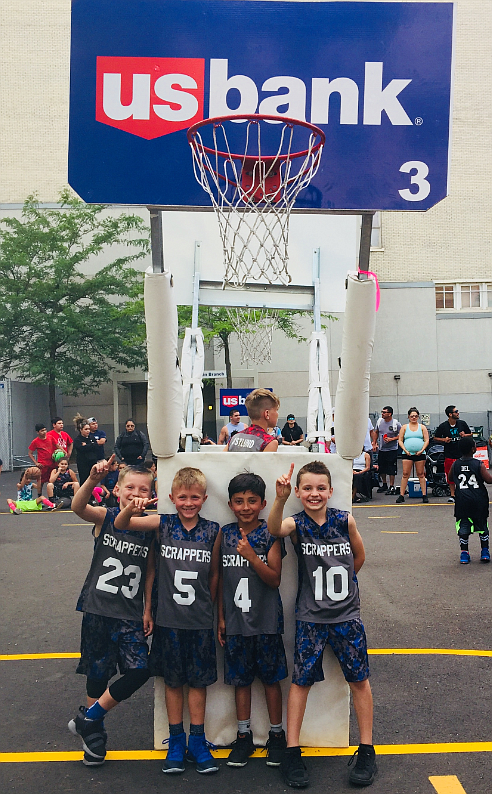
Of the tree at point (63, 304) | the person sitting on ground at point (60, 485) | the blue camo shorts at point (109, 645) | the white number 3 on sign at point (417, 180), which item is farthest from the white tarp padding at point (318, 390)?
the tree at point (63, 304)

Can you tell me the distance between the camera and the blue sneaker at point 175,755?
4.09 metres

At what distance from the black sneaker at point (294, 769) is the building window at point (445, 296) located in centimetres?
2737

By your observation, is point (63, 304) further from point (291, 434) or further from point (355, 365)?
point (355, 365)

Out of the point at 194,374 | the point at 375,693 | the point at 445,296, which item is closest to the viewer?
the point at 375,693

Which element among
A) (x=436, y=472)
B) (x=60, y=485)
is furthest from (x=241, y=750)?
(x=436, y=472)

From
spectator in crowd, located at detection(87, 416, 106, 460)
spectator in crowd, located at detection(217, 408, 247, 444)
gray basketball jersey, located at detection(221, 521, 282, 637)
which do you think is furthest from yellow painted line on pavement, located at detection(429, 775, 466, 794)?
spectator in crowd, located at detection(217, 408, 247, 444)

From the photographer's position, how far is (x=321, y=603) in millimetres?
4207

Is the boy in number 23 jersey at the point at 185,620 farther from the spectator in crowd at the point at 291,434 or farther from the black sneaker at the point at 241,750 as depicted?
the spectator in crowd at the point at 291,434

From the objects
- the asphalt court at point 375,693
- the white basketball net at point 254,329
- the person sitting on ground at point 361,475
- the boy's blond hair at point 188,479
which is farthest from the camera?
the white basketball net at point 254,329

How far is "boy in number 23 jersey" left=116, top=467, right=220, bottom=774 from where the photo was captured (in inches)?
166

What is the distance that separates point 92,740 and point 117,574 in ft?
3.00

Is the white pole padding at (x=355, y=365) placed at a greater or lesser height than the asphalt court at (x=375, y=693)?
greater

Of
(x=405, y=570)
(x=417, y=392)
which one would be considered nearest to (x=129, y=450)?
(x=405, y=570)

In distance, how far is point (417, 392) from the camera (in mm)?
29203
